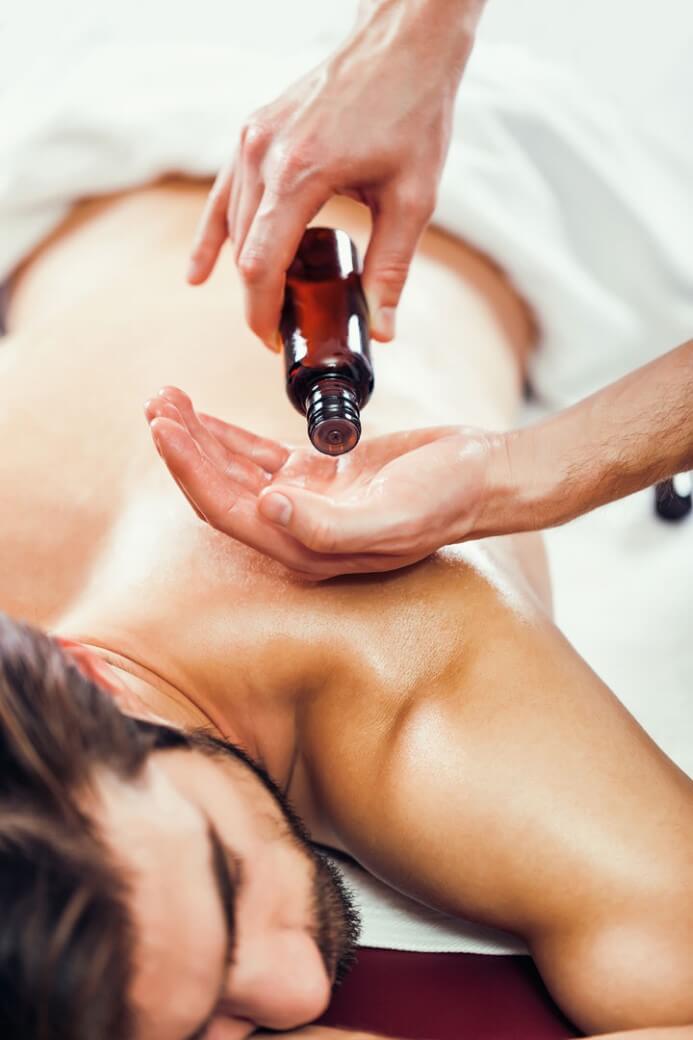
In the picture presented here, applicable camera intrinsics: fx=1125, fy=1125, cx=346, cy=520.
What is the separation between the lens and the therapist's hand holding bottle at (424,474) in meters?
0.96

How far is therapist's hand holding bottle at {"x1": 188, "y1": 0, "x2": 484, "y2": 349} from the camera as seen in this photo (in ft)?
3.68

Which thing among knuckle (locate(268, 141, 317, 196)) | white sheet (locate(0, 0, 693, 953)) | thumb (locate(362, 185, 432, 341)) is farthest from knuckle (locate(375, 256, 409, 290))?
white sheet (locate(0, 0, 693, 953))

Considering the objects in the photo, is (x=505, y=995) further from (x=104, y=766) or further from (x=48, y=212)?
(x=48, y=212)

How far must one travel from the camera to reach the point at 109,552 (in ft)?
3.92

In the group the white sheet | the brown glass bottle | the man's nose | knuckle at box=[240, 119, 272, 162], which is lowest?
the man's nose

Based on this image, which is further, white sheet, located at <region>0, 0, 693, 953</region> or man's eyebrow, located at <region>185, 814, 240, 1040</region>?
white sheet, located at <region>0, 0, 693, 953</region>

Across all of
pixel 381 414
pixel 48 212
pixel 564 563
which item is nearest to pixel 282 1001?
pixel 381 414

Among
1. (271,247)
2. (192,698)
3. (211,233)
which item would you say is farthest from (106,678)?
(211,233)

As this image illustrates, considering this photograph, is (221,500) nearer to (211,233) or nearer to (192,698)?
(192,698)

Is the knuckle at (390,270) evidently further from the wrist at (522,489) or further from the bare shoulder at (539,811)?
the bare shoulder at (539,811)

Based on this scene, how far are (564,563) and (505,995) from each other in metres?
0.58

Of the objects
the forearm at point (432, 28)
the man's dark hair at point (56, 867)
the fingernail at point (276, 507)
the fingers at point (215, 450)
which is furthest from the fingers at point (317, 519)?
the forearm at point (432, 28)

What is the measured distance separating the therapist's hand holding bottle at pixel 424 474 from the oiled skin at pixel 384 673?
7 centimetres

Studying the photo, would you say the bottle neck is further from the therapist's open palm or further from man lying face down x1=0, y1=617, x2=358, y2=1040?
man lying face down x1=0, y1=617, x2=358, y2=1040
